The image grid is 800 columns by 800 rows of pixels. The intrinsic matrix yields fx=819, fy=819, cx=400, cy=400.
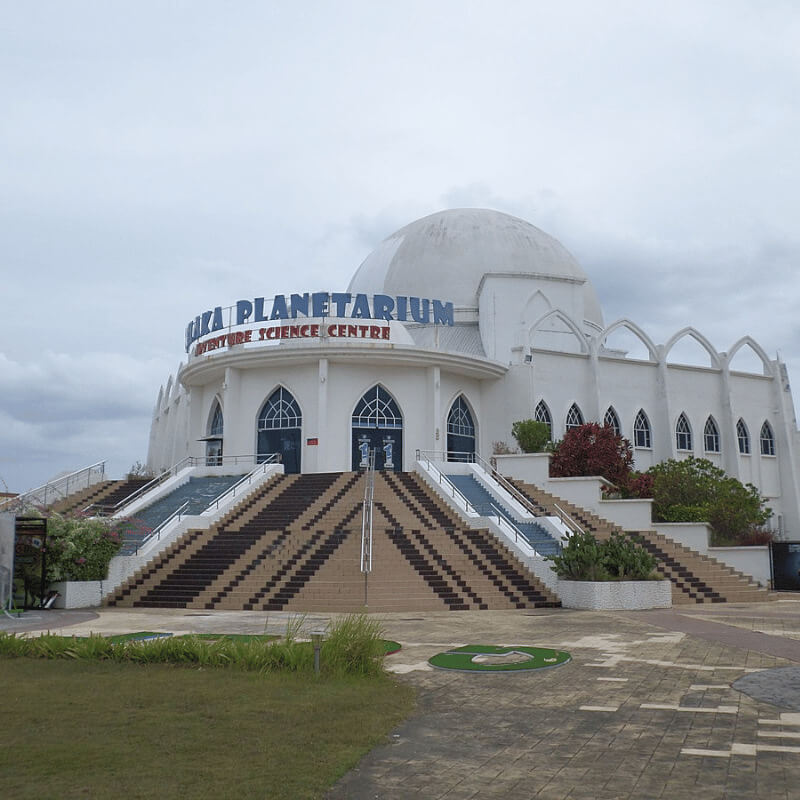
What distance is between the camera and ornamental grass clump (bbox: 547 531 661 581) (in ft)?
63.9

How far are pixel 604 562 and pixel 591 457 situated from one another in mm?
12055

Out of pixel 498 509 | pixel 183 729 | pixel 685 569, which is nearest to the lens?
pixel 183 729

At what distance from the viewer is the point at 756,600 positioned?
22750 millimetres

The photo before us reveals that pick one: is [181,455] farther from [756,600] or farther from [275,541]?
[756,600]

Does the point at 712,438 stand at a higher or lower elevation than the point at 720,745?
higher

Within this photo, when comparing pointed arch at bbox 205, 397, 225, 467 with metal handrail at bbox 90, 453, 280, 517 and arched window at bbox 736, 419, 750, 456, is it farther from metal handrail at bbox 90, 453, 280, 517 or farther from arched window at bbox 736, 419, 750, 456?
arched window at bbox 736, 419, 750, 456

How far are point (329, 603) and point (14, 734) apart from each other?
12.2m

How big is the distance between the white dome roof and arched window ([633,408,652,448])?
27.2 feet

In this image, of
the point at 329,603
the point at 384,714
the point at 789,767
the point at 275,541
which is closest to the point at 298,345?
the point at 275,541

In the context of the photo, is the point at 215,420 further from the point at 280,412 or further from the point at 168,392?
the point at 168,392

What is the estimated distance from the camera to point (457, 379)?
36625mm

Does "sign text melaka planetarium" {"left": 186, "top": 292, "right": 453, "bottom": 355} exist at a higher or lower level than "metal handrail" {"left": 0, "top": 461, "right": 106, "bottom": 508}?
higher

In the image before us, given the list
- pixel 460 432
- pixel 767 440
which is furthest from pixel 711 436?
pixel 460 432

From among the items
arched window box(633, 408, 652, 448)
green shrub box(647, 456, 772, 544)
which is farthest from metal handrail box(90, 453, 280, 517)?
arched window box(633, 408, 652, 448)
